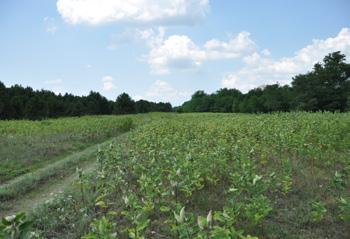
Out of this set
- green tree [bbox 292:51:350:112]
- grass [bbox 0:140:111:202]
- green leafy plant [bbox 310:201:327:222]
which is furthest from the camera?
green tree [bbox 292:51:350:112]

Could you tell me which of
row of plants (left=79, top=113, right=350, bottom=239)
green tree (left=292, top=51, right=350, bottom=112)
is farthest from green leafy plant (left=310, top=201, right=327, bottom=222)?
green tree (left=292, top=51, right=350, bottom=112)

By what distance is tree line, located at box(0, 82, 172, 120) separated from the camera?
108 ft

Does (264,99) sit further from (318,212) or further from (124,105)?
(318,212)

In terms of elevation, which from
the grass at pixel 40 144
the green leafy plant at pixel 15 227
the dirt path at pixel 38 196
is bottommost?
the dirt path at pixel 38 196

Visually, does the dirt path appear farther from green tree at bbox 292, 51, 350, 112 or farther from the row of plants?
green tree at bbox 292, 51, 350, 112

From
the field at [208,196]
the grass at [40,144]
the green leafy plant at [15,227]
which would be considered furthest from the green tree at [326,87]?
the green leafy plant at [15,227]

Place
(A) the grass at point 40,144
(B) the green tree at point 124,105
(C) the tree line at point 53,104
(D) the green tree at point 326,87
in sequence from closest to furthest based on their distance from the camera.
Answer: (A) the grass at point 40,144 < (C) the tree line at point 53,104 < (D) the green tree at point 326,87 < (B) the green tree at point 124,105

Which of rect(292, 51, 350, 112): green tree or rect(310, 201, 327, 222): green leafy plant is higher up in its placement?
rect(292, 51, 350, 112): green tree

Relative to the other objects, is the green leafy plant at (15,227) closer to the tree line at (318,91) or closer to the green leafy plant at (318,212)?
the green leafy plant at (318,212)

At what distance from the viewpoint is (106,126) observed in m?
20.2

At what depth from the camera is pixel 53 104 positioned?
3719cm

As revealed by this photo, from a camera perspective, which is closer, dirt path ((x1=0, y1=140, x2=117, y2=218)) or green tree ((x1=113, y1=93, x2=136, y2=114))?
dirt path ((x1=0, y1=140, x2=117, y2=218))

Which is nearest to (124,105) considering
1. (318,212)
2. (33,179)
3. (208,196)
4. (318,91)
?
(318,91)

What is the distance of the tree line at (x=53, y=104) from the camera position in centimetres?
3288
